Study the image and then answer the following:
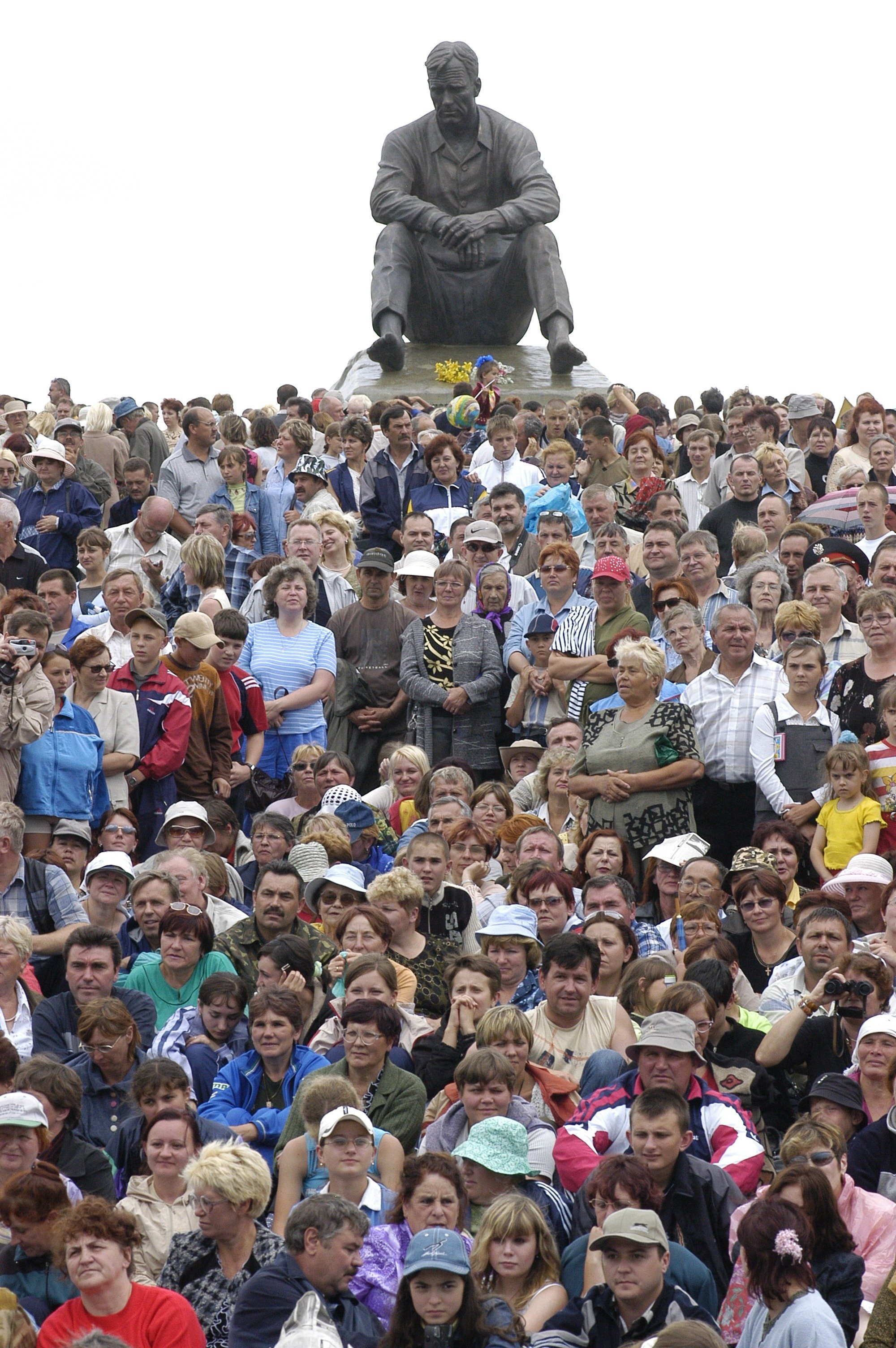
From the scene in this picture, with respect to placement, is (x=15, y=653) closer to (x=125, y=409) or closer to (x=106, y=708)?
(x=106, y=708)

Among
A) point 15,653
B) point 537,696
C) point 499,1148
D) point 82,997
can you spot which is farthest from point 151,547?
point 499,1148

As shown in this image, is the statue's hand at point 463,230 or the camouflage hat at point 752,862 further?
the statue's hand at point 463,230

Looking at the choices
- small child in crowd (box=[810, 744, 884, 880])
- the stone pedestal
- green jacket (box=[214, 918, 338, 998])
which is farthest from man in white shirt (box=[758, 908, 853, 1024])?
the stone pedestal

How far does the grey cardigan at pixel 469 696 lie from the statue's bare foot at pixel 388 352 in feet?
34.6

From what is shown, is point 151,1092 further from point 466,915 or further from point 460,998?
point 466,915

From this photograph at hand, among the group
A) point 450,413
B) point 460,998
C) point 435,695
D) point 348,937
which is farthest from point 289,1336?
point 450,413

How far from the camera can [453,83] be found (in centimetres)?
2312

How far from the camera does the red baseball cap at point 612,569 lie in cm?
1172

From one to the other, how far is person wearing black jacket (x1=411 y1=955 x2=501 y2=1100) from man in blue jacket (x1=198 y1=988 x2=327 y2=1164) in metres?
0.40

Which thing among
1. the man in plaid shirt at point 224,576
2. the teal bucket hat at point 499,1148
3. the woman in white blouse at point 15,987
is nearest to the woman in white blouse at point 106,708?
the woman in white blouse at point 15,987

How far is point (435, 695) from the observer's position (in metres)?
12.0

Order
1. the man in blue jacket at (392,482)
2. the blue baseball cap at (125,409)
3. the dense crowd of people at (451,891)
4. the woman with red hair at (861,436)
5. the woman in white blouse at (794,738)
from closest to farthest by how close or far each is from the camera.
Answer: the dense crowd of people at (451,891), the woman in white blouse at (794,738), the woman with red hair at (861,436), the man in blue jacket at (392,482), the blue baseball cap at (125,409)

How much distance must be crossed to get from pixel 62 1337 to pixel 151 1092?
1332mm

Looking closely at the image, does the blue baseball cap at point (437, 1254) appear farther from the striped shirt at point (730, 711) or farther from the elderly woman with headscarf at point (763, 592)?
the elderly woman with headscarf at point (763, 592)
